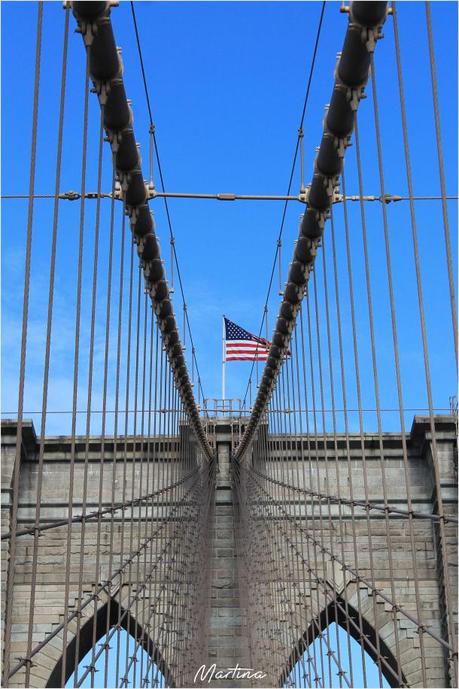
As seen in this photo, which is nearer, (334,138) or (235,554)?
(334,138)

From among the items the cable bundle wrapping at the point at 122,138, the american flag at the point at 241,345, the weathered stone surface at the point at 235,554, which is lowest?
the weathered stone surface at the point at 235,554

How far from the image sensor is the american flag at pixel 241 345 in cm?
1755

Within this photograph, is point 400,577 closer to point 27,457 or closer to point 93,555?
point 93,555

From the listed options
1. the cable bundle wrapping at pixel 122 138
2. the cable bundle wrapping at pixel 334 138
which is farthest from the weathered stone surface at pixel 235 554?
the cable bundle wrapping at pixel 122 138

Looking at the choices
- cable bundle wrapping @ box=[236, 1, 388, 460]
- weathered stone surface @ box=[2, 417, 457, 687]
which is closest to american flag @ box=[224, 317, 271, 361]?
weathered stone surface @ box=[2, 417, 457, 687]

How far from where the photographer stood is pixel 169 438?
37.7 feet

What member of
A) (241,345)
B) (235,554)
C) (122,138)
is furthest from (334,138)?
(241,345)

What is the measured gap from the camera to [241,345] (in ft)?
58.0

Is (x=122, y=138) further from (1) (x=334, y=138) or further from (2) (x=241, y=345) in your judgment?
(2) (x=241, y=345)

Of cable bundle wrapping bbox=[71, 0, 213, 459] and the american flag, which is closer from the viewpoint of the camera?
cable bundle wrapping bbox=[71, 0, 213, 459]

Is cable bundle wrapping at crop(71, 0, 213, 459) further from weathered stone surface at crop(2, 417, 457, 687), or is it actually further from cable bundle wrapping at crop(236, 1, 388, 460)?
weathered stone surface at crop(2, 417, 457, 687)

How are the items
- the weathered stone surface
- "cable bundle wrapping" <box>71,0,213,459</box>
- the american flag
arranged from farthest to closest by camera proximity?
the american flag < the weathered stone surface < "cable bundle wrapping" <box>71,0,213,459</box>

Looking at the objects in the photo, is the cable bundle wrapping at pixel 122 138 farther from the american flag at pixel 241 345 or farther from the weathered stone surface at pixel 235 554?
the american flag at pixel 241 345

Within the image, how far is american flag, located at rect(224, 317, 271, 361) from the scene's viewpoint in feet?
57.6
